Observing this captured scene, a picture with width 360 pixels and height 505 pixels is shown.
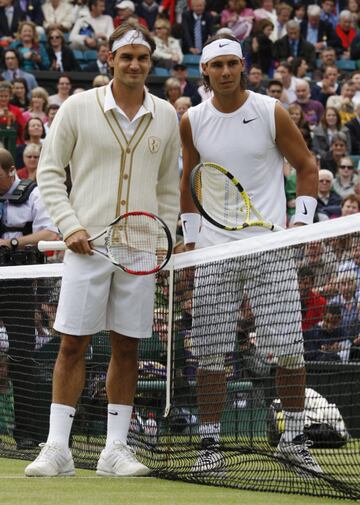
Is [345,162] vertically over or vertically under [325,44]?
under

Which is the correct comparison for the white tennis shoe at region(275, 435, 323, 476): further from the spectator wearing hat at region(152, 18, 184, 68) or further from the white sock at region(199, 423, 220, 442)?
the spectator wearing hat at region(152, 18, 184, 68)

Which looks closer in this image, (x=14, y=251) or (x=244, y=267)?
(x=244, y=267)

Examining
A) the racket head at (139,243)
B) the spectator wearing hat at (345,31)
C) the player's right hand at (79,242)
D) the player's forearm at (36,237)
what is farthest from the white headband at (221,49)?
the spectator wearing hat at (345,31)

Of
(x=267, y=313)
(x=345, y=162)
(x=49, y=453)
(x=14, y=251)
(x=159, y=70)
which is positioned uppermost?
(x=159, y=70)

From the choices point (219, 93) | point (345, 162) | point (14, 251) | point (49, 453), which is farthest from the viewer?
point (345, 162)

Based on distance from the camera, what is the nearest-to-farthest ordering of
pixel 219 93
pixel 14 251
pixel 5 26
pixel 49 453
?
1. pixel 49 453
2. pixel 219 93
3. pixel 14 251
4. pixel 5 26

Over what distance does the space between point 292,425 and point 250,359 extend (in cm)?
42

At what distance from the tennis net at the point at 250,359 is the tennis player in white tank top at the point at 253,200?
1 centimetres

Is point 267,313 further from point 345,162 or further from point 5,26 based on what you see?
point 5,26

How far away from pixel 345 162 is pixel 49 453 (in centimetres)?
1104

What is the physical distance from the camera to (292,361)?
668 centimetres

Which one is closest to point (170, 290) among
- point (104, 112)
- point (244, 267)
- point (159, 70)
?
point (244, 267)

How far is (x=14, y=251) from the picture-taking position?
9.31 metres

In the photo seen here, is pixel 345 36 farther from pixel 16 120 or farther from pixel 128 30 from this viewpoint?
pixel 128 30
